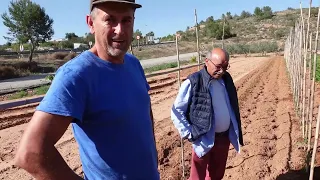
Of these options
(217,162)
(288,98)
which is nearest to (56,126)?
(217,162)

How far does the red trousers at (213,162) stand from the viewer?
134 inches

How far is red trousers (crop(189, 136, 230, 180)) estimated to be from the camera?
341 centimetres

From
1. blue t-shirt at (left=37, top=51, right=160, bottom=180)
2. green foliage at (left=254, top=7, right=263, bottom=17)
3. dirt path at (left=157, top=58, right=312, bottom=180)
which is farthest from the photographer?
green foliage at (left=254, top=7, right=263, bottom=17)

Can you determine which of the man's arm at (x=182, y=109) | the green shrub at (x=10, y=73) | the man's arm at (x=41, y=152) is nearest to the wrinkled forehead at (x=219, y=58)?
the man's arm at (x=182, y=109)

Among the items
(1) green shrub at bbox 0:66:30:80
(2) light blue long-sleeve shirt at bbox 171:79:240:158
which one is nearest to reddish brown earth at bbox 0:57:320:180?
(2) light blue long-sleeve shirt at bbox 171:79:240:158

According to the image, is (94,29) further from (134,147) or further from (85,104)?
(134,147)

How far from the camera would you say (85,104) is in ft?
4.42

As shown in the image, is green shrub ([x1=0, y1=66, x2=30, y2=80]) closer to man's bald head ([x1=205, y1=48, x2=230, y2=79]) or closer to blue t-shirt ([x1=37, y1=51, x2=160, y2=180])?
man's bald head ([x1=205, y1=48, x2=230, y2=79])

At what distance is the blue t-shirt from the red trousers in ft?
5.95

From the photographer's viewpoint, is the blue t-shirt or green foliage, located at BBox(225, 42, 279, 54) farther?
green foliage, located at BBox(225, 42, 279, 54)

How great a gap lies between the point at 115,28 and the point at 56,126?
1.67ft

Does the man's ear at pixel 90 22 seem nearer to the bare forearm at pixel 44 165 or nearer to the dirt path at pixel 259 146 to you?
the bare forearm at pixel 44 165

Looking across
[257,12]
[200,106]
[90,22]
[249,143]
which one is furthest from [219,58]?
[257,12]

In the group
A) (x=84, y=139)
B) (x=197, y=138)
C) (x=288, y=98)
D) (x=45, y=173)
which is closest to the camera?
(x=45, y=173)
